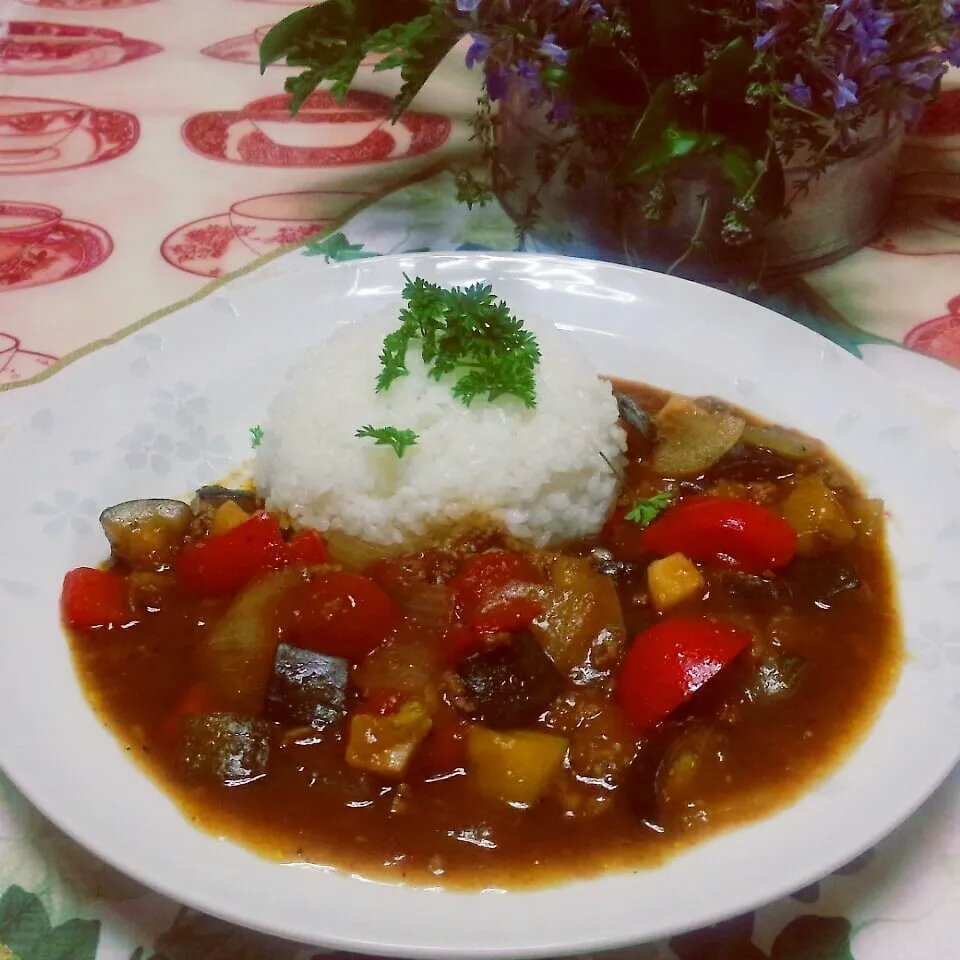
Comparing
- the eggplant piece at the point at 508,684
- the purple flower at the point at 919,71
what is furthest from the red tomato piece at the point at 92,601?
the purple flower at the point at 919,71

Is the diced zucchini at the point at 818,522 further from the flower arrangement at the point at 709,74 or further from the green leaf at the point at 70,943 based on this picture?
the green leaf at the point at 70,943

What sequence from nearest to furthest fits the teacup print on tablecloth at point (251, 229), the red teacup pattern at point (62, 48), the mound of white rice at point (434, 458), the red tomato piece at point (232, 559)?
the red tomato piece at point (232, 559) < the mound of white rice at point (434, 458) < the teacup print on tablecloth at point (251, 229) < the red teacup pattern at point (62, 48)

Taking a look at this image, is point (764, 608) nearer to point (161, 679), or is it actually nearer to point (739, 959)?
point (739, 959)

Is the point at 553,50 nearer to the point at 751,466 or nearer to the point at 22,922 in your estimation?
the point at 751,466

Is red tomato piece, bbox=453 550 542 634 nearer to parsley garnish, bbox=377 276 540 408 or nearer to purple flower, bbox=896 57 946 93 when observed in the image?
parsley garnish, bbox=377 276 540 408

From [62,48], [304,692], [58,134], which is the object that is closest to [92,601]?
[304,692]

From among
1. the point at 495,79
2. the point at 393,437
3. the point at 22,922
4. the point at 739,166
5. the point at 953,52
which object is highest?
Result: the point at 953,52

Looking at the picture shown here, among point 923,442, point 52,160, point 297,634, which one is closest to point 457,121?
point 52,160
